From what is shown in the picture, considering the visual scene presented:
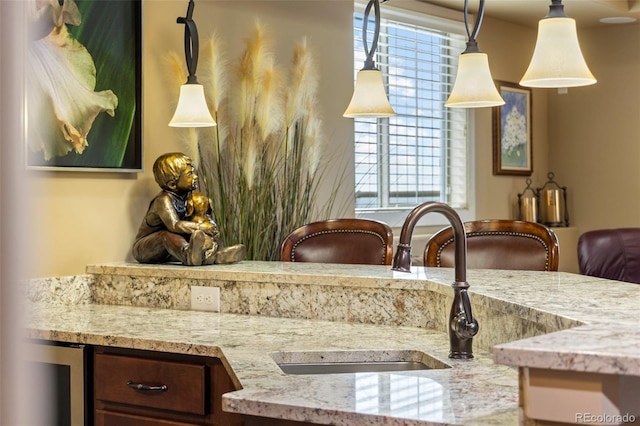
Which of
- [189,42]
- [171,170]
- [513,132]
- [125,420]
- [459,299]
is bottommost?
[125,420]

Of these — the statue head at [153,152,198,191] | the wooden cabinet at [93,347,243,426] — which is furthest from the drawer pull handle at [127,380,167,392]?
the statue head at [153,152,198,191]

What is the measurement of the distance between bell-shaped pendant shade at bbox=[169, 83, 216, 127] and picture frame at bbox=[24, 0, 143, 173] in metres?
0.21

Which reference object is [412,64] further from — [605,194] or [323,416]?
[323,416]

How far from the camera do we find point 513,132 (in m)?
5.97

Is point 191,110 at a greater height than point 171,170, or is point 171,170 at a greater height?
point 191,110

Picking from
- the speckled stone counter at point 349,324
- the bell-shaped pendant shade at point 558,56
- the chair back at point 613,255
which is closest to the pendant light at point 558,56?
the bell-shaped pendant shade at point 558,56

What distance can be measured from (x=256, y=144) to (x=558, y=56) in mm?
1519

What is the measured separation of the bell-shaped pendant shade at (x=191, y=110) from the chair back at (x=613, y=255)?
2165mm

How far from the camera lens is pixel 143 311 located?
Result: 8.49 ft

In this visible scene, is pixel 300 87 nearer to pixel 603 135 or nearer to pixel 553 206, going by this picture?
pixel 553 206

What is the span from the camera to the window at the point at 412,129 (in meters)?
4.80

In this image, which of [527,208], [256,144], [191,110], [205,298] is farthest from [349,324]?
[527,208]

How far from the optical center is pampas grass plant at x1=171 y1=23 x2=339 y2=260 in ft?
10.6

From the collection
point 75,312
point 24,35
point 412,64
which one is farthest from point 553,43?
point 412,64
